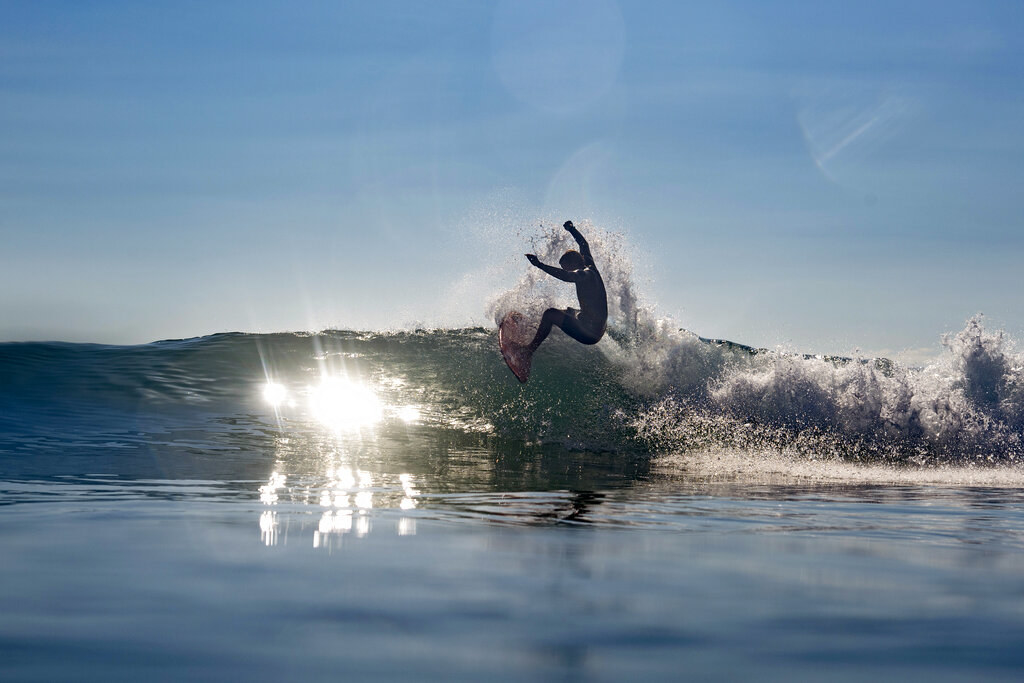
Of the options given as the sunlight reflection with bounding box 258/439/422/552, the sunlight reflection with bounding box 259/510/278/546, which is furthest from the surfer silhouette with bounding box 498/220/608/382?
the sunlight reflection with bounding box 259/510/278/546

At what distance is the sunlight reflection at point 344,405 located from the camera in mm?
12320

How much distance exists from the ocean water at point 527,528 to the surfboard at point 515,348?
0.52m

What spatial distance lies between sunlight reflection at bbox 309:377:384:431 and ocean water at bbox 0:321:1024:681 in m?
0.10

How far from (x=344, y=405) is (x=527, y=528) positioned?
9.03 metres

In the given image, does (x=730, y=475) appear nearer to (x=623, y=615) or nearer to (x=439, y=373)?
(x=623, y=615)

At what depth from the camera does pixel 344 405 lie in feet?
45.0

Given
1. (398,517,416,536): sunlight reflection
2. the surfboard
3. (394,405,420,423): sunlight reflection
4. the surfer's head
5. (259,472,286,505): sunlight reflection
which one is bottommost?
(398,517,416,536): sunlight reflection

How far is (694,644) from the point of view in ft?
9.22

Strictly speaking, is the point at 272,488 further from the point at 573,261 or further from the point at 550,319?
the point at 573,261

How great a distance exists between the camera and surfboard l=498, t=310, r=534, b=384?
542 inches

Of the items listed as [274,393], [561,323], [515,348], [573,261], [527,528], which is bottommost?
[527,528]

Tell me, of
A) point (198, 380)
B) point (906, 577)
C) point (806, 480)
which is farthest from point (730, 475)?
point (198, 380)

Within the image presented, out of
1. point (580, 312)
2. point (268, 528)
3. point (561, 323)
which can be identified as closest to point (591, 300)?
point (580, 312)

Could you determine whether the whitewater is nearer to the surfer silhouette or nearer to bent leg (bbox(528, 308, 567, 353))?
the surfer silhouette
